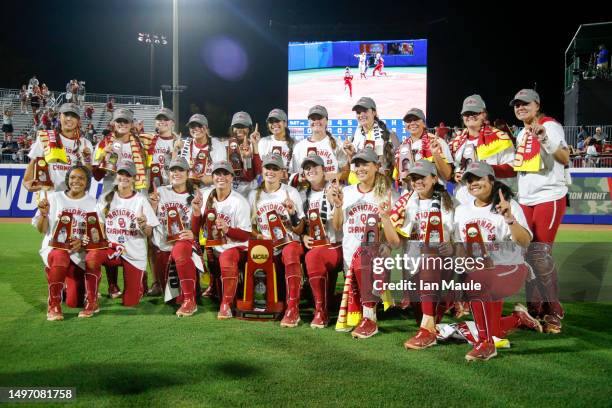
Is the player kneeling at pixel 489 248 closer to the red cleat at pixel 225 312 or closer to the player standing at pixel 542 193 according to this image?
the player standing at pixel 542 193

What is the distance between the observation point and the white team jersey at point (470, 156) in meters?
5.52

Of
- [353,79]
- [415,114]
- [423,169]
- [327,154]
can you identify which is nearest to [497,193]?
[423,169]

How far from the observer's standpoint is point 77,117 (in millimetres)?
6820

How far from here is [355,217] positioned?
17.5ft

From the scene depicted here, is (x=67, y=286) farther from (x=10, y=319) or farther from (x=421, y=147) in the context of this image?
(x=421, y=147)

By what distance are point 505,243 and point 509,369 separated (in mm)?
980

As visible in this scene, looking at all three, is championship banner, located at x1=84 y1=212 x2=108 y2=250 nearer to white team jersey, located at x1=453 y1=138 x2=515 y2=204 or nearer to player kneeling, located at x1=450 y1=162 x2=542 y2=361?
player kneeling, located at x1=450 y1=162 x2=542 y2=361

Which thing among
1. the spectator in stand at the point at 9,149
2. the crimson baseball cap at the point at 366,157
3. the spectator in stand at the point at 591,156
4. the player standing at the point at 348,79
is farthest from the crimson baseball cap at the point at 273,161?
the spectator in stand at the point at 9,149

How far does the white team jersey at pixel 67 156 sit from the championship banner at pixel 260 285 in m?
2.68

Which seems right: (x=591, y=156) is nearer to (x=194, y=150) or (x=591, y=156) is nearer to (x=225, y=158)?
(x=225, y=158)

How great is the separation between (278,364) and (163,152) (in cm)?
404

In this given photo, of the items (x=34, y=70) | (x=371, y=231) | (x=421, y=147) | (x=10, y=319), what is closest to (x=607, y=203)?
(x=421, y=147)

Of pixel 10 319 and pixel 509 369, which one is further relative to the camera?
pixel 10 319

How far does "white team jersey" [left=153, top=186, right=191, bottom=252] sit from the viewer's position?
632cm
